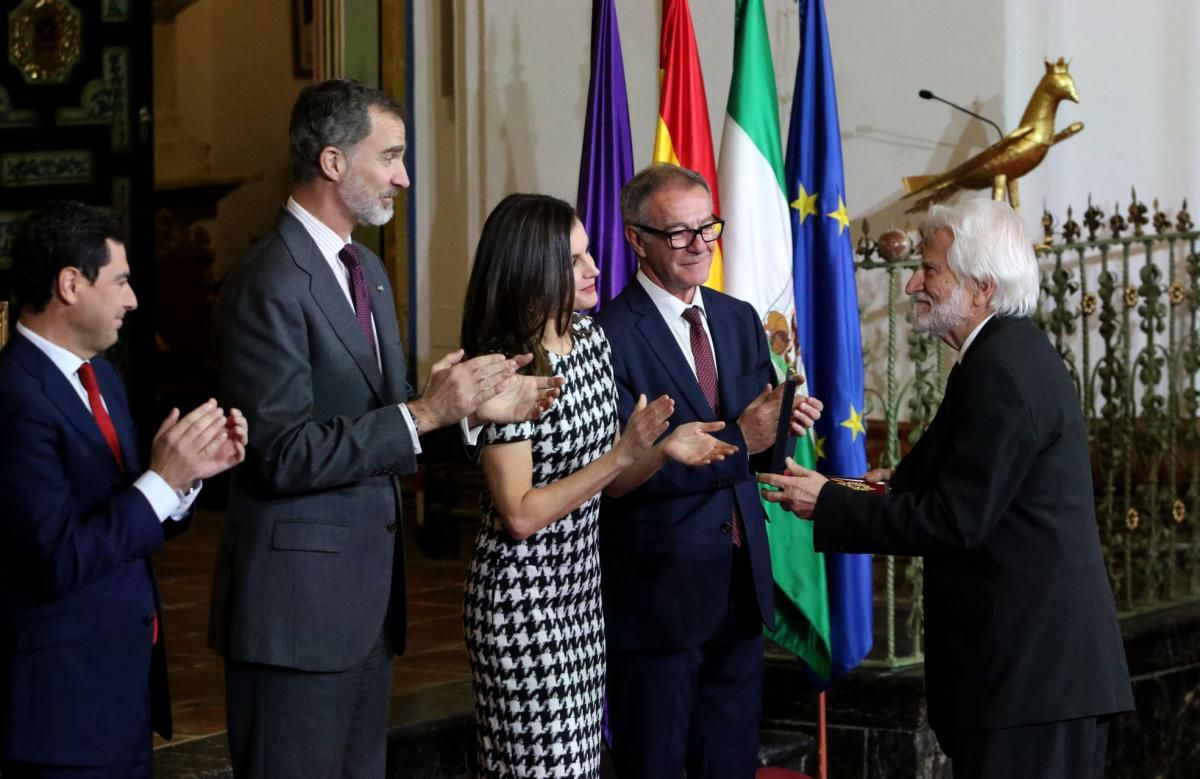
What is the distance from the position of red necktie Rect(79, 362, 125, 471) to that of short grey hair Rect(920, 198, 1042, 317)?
1.62 meters

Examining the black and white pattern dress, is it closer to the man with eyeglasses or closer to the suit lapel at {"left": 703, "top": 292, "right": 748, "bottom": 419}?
the man with eyeglasses

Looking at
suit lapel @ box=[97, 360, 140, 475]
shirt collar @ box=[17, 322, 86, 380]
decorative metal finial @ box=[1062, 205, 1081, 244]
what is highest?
decorative metal finial @ box=[1062, 205, 1081, 244]

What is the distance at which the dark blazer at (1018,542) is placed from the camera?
10.6ft

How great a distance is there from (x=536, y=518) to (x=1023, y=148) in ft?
12.4

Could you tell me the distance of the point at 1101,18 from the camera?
284 inches

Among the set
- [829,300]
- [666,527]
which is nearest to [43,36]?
[829,300]

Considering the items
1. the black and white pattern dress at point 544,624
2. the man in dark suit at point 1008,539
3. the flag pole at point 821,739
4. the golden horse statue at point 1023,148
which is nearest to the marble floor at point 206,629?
A: the flag pole at point 821,739

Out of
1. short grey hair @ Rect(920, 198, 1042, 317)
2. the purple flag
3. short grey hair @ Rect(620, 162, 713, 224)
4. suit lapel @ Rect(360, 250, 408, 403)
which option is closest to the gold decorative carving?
the purple flag

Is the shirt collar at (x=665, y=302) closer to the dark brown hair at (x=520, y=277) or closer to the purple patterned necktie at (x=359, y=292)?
the dark brown hair at (x=520, y=277)

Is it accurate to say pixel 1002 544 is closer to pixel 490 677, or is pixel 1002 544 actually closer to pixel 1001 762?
pixel 1001 762

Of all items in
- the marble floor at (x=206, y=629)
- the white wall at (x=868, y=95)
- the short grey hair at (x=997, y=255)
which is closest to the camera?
the short grey hair at (x=997, y=255)

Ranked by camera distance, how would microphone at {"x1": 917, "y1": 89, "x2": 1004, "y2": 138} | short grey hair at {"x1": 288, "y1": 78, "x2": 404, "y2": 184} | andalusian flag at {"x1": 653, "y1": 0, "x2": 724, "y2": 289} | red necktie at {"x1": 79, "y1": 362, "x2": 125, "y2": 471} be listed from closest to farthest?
red necktie at {"x1": 79, "y1": 362, "x2": 125, "y2": 471} → short grey hair at {"x1": 288, "y1": 78, "x2": 404, "y2": 184} → andalusian flag at {"x1": 653, "y1": 0, "x2": 724, "y2": 289} → microphone at {"x1": 917, "y1": 89, "x2": 1004, "y2": 138}

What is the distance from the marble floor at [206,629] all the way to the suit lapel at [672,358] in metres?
1.70

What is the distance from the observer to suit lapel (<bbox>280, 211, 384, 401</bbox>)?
305 centimetres
